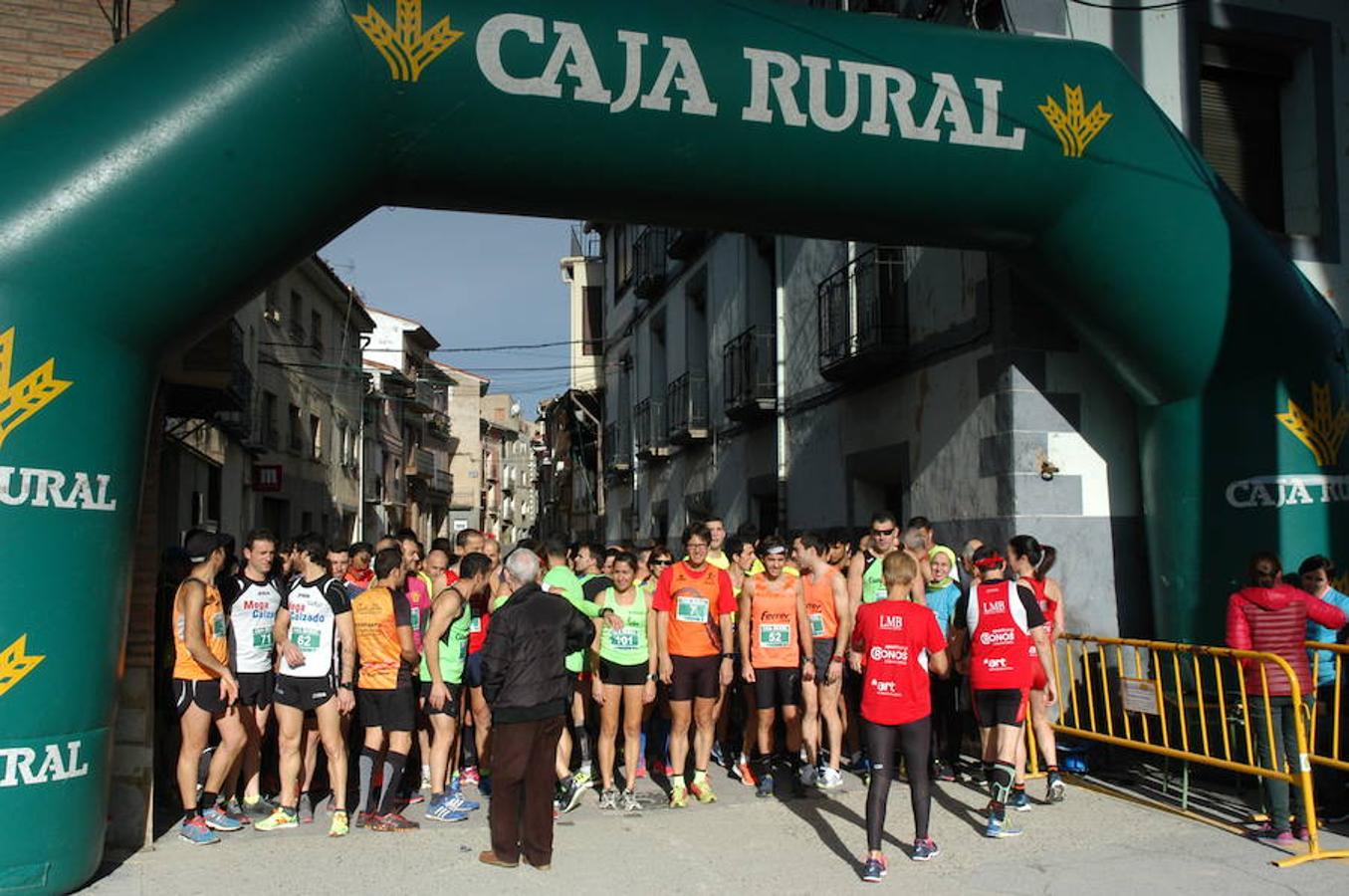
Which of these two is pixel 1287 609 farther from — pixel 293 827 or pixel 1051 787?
pixel 293 827

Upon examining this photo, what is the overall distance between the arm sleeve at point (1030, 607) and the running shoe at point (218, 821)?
5005 millimetres

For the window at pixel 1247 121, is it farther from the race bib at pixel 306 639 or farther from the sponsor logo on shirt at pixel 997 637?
the race bib at pixel 306 639

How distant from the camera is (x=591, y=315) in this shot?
102ft

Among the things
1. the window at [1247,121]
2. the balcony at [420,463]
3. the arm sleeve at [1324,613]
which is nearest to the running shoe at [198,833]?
the arm sleeve at [1324,613]

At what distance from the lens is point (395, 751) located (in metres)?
7.15

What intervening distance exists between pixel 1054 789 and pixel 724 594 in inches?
99.4

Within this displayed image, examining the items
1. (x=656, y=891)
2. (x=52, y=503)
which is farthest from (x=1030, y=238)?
(x=52, y=503)

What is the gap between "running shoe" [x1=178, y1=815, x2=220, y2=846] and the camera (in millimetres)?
6711

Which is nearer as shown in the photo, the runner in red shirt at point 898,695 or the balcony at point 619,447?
the runner in red shirt at point 898,695

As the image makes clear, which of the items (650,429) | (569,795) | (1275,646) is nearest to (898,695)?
(1275,646)

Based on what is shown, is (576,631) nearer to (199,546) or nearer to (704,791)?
(704,791)

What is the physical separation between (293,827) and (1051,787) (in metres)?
4.86

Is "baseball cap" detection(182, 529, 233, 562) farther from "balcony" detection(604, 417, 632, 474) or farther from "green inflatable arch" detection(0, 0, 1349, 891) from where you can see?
"balcony" detection(604, 417, 632, 474)

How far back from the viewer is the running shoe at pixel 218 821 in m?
7.04
